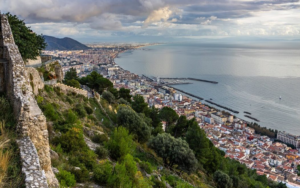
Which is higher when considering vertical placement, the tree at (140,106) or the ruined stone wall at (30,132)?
the ruined stone wall at (30,132)

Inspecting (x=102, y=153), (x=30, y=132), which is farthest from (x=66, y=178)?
(x=102, y=153)

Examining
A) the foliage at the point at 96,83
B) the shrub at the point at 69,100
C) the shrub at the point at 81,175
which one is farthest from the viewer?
the foliage at the point at 96,83

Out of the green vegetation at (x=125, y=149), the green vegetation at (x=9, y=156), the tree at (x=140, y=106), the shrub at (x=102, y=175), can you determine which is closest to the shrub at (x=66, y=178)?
the green vegetation at (x=125, y=149)

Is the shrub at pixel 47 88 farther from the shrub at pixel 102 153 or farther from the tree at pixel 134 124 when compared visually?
the shrub at pixel 102 153

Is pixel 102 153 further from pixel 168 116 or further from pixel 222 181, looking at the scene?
pixel 168 116

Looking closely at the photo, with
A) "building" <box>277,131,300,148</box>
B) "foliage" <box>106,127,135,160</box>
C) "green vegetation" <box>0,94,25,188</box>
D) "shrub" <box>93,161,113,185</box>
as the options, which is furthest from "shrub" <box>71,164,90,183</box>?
"building" <box>277,131,300,148</box>

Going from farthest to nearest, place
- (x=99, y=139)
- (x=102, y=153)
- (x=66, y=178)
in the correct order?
(x=99, y=139) → (x=102, y=153) → (x=66, y=178)

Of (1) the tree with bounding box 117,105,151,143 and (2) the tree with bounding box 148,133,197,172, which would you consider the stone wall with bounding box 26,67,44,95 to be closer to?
(1) the tree with bounding box 117,105,151,143

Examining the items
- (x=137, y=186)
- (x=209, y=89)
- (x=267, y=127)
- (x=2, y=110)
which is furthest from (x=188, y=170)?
(x=209, y=89)
